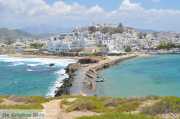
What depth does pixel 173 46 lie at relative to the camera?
145000mm

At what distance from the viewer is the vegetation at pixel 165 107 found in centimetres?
1450

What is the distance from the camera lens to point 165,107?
14.7 m

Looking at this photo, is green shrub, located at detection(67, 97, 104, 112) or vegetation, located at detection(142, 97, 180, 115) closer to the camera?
vegetation, located at detection(142, 97, 180, 115)

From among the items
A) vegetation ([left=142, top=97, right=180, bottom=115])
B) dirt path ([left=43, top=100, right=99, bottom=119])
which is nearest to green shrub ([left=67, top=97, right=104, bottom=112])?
dirt path ([left=43, top=100, right=99, bottom=119])

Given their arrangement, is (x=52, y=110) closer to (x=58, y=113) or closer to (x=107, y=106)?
(x=58, y=113)

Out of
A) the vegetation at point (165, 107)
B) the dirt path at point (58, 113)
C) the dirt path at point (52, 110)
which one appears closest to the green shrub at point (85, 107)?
the dirt path at point (58, 113)

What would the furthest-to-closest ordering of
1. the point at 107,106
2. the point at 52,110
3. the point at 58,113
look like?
the point at 107,106, the point at 52,110, the point at 58,113

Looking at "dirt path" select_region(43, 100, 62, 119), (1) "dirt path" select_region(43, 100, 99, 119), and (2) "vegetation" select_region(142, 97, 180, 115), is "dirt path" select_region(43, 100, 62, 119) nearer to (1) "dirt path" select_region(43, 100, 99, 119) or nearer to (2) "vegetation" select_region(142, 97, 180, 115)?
(1) "dirt path" select_region(43, 100, 99, 119)

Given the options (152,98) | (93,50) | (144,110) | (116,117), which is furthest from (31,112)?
(93,50)

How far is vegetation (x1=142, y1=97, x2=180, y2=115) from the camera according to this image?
47.6 feet

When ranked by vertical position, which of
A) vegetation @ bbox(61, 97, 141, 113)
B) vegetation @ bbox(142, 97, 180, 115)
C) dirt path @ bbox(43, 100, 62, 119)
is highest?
vegetation @ bbox(142, 97, 180, 115)

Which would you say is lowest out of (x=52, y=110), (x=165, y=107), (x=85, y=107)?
(x=52, y=110)

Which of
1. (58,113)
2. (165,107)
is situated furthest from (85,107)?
(165,107)

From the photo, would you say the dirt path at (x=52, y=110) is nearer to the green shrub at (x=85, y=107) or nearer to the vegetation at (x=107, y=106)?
the vegetation at (x=107, y=106)
